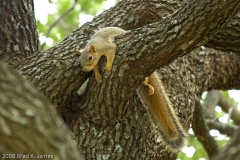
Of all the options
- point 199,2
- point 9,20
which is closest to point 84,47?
point 9,20

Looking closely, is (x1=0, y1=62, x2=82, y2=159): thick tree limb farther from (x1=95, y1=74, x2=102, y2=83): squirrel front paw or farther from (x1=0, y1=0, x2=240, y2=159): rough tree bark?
(x1=95, y1=74, x2=102, y2=83): squirrel front paw

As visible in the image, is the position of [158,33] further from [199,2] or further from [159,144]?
[159,144]

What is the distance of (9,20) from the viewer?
14.2 ft

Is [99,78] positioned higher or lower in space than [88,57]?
lower

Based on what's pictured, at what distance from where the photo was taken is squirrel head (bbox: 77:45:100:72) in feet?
12.4

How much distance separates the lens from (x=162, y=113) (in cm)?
404

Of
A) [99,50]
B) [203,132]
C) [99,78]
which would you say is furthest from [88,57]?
[203,132]

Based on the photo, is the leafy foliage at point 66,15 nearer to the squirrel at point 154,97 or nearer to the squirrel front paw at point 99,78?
the squirrel at point 154,97

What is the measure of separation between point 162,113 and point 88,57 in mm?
845

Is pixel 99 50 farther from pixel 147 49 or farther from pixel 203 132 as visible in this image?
pixel 203 132

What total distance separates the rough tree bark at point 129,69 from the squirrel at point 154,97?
86 mm

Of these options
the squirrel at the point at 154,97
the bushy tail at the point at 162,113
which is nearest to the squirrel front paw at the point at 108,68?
the squirrel at the point at 154,97

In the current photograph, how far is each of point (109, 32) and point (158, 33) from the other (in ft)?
2.86

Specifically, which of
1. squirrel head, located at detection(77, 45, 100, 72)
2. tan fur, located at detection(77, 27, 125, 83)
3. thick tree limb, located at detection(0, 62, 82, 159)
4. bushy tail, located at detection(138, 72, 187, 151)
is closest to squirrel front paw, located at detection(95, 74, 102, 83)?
tan fur, located at detection(77, 27, 125, 83)
